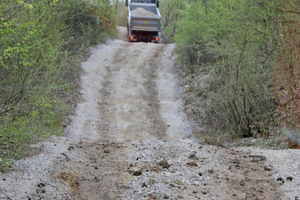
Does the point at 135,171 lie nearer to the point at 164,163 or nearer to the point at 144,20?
the point at 164,163

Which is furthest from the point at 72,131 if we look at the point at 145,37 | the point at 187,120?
the point at 145,37

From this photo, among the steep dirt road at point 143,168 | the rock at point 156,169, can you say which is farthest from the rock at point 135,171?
the rock at point 156,169

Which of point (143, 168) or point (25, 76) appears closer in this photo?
point (25, 76)

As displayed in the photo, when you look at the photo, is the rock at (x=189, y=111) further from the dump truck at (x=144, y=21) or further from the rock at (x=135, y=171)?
the dump truck at (x=144, y=21)

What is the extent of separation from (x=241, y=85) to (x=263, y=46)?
1.87m

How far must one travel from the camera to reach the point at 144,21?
21.6 m

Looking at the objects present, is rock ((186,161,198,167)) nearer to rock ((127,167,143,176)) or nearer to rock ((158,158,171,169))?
rock ((158,158,171,169))

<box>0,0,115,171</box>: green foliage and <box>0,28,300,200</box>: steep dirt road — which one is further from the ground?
<box>0,0,115,171</box>: green foliage

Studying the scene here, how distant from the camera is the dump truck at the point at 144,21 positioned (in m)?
21.6

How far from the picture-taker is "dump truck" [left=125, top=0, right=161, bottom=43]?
851 inches

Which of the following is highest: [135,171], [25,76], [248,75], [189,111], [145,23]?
[145,23]

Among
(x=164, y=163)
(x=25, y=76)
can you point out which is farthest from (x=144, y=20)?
(x=164, y=163)

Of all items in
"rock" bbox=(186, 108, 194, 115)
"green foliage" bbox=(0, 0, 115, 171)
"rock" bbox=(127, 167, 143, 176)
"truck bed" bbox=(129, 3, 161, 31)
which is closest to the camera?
"green foliage" bbox=(0, 0, 115, 171)

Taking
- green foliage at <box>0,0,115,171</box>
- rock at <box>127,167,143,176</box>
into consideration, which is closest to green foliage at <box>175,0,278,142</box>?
rock at <box>127,167,143,176</box>
